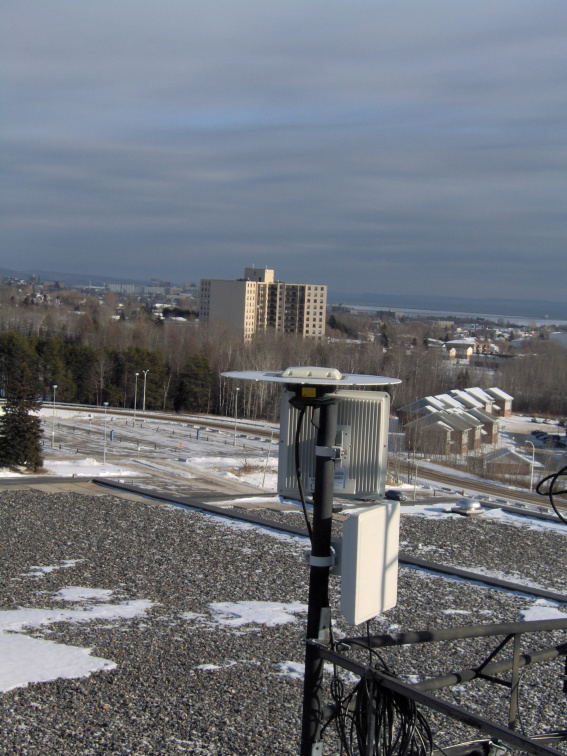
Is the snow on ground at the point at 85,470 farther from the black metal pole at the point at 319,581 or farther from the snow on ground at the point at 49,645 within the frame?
the black metal pole at the point at 319,581

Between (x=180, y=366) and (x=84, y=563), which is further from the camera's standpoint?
(x=180, y=366)

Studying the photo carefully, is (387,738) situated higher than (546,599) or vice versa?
(387,738)

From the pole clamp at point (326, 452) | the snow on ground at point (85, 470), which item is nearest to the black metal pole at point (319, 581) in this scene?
the pole clamp at point (326, 452)

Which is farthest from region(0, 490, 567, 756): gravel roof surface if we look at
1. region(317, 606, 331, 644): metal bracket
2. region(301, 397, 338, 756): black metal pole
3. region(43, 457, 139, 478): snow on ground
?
region(43, 457, 139, 478): snow on ground

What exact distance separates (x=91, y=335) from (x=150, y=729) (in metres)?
66.8

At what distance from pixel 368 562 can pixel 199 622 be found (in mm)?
4457

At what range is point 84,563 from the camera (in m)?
8.99

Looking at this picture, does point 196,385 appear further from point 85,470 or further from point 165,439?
point 85,470

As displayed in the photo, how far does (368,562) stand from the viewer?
3012mm

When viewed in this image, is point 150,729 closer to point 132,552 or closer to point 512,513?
point 132,552

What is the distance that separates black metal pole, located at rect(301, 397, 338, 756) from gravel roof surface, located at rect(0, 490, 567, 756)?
6.25 feet

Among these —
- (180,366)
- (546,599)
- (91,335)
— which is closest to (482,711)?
(546,599)

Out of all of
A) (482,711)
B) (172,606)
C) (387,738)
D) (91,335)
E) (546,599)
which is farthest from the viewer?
(91,335)

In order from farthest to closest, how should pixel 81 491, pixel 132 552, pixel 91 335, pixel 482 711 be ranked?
pixel 91 335 < pixel 81 491 < pixel 132 552 < pixel 482 711
